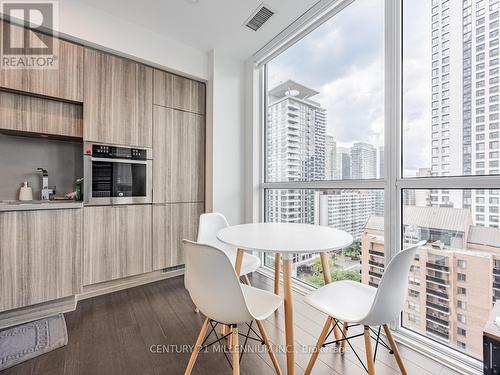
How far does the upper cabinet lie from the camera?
284cm

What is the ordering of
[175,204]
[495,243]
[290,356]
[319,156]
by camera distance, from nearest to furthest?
[290,356], [495,243], [319,156], [175,204]

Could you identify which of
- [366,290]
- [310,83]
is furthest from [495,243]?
[310,83]

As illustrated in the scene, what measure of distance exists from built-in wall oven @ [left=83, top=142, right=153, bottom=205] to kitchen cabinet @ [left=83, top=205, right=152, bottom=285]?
0.36ft

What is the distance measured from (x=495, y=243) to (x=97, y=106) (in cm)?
343

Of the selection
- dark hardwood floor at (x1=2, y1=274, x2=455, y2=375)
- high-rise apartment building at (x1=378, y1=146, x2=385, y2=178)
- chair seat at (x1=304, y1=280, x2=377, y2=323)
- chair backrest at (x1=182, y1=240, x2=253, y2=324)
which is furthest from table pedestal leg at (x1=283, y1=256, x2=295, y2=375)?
high-rise apartment building at (x1=378, y1=146, x2=385, y2=178)

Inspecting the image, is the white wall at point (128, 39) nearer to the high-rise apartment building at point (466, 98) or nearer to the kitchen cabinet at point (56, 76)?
the kitchen cabinet at point (56, 76)

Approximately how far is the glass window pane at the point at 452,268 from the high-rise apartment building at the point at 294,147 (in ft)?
3.33

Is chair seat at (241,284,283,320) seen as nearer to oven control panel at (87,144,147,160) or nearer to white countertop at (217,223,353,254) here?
white countertop at (217,223,353,254)

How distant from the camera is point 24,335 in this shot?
179 centimetres

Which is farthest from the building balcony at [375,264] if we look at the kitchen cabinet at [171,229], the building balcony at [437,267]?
the kitchen cabinet at [171,229]

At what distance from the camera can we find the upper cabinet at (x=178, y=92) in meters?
2.84

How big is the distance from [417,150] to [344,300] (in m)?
1.24

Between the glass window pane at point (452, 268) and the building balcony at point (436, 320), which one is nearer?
the glass window pane at point (452, 268)

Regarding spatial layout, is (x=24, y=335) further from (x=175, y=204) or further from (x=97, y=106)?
(x=97, y=106)
